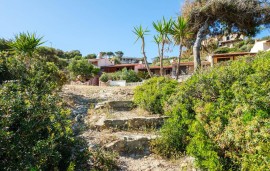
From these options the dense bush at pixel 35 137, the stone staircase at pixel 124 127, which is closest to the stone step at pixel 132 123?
the stone staircase at pixel 124 127

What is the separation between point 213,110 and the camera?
177 inches

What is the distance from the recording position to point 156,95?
7258 millimetres

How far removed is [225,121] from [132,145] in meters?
2.21

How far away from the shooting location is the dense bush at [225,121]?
11.1ft

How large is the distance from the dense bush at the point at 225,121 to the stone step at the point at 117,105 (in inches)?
103

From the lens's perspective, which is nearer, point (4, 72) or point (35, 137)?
point (35, 137)

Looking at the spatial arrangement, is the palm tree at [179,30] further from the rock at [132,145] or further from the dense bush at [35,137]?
the dense bush at [35,137]

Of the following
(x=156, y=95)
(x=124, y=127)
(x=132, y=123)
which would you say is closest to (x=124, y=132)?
(x=124, y=127)

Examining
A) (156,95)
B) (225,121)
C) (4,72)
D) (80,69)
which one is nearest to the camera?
(225,121)

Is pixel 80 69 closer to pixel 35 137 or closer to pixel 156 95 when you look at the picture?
pixel 156 95

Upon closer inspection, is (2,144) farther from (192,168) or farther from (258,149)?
(258,149)

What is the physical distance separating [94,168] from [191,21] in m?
12.0

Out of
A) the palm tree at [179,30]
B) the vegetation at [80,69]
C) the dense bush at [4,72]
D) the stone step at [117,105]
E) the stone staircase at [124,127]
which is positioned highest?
the palm tree at [179,30]

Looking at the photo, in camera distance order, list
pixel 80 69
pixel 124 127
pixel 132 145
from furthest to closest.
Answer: pixel 80 69 < pixel 124 127 < pixel 132 145
